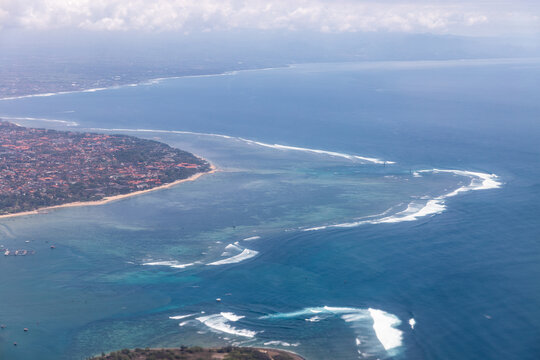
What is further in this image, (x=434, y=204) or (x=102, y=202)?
(x=102, y=202)

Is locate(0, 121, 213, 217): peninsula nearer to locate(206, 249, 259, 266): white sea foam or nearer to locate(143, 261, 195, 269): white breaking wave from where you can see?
locate(143, 261, 195, 269): white breaking wave

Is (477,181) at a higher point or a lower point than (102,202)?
higher

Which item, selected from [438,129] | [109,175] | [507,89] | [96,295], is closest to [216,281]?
[96,295]

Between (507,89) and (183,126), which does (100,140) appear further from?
(507,89)

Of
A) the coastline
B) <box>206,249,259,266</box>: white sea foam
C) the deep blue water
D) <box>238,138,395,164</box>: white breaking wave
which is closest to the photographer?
the deep blue water

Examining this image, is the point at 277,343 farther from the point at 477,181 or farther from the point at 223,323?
the point at 477,181

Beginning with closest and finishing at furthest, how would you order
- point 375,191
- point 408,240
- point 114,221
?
point 408,240
point 114,221
point 375,191

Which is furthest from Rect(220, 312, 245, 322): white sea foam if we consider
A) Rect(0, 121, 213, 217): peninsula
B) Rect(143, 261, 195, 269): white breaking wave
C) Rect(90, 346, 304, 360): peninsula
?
Rect(0, 121, 213, 217): peninsula

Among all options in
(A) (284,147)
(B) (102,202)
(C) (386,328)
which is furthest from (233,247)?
(A) (284,147)
